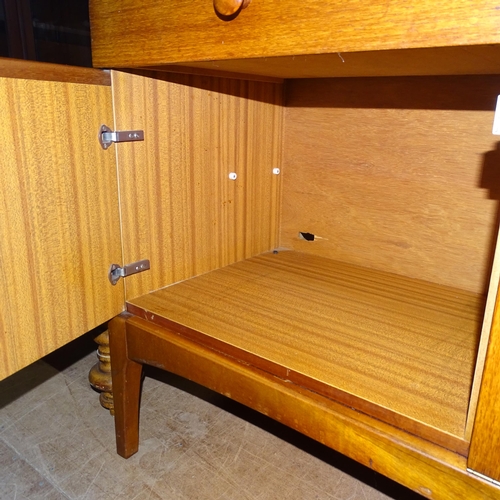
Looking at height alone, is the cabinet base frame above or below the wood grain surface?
below

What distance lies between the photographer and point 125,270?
0.72m

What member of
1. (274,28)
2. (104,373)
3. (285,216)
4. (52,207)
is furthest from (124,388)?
(274,28)

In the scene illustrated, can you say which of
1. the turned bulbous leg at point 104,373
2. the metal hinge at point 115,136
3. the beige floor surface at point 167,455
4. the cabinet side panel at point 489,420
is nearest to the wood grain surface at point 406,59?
the metal hinge at point 115,136

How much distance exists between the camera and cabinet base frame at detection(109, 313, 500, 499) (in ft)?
1.48

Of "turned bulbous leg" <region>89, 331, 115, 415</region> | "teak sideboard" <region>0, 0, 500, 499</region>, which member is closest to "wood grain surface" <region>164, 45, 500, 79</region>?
"teak sideboard" <region>0, 0, 500, 499</region>

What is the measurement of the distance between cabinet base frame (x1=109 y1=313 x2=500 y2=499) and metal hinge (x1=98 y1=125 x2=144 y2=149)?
0.27 m

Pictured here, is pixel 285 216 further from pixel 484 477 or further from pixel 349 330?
pixel 484 477

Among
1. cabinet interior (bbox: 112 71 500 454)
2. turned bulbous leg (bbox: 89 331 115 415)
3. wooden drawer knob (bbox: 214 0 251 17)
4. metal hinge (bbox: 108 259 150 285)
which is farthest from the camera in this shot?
turned bulbous leg (bbox: 89 331 115 415)

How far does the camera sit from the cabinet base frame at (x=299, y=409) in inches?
17.7

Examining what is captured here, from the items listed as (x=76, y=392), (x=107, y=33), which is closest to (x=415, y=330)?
(x=107, y=33)

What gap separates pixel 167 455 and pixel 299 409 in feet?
1.39

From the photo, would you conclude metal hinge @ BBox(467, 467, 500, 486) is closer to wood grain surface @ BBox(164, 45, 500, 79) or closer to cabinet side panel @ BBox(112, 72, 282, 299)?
wood grain surface @ BBox(164, 45, 500, 79)

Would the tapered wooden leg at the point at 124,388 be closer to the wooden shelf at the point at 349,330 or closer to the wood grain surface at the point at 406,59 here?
the wooden shelf at the point at 349,330

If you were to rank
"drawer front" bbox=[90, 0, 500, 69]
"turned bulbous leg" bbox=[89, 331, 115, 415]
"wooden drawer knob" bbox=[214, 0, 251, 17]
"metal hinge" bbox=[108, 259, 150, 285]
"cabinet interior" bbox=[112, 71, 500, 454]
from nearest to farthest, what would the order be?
"drawer front" bbox=[90, 0, 500, 69] → "wooden drawer knob" bbox=[214, 0, 251, 17] → "cabinet interior" bbox=[112, 71, 500, 454] → "metal hinge" bbox=[108, 259, 150, 285] → "turned bulbous leg" bbox=[89, 331, 115, 415]
